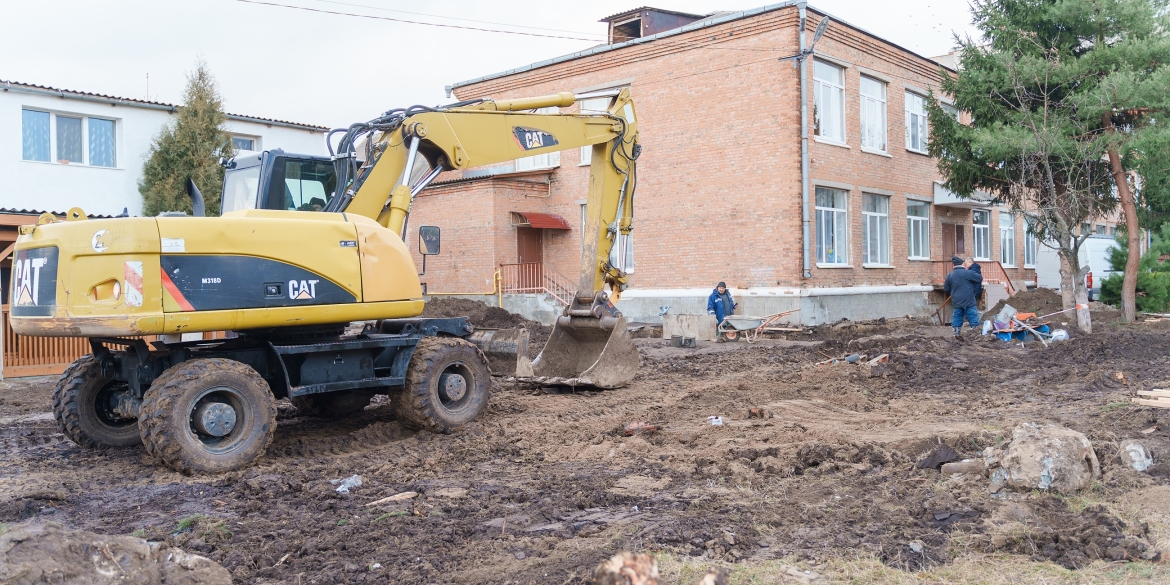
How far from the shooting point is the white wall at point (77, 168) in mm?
20062

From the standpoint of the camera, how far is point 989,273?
2773 centimetres

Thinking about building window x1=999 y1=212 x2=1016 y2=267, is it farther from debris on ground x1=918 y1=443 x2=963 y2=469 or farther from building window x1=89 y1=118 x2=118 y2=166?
building window x1=89 y1=118 x2=118 y2=166

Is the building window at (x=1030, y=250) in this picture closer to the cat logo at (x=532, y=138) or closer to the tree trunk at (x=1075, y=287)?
the tree trunk at (x=1075, y=287)

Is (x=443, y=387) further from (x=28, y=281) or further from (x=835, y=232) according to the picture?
(x=835, y=232)

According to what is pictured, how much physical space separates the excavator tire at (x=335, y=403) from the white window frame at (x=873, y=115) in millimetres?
16193

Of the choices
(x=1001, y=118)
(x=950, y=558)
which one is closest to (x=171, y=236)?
(x=950, y=558)

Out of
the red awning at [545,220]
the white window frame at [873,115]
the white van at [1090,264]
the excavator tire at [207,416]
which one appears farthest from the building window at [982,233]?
the excavator tire at [207,416]

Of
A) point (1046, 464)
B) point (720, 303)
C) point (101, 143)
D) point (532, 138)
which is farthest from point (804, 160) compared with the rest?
point (101, 143)

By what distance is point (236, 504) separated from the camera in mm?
6148

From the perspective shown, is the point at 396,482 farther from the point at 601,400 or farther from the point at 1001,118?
the point at 1001,118

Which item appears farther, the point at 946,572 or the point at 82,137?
the point at 82,137

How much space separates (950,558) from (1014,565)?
308 millimetres

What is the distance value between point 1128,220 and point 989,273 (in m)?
9.71

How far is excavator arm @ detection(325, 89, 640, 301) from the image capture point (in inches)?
342
